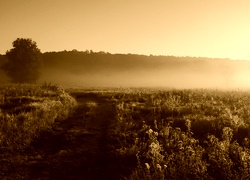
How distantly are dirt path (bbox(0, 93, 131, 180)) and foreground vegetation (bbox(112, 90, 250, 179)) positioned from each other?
699 mm

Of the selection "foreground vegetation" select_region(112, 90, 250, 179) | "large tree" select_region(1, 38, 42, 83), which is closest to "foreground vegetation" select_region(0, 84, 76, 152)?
"foreground vegetation" select_region(112, 90, 250, 179)

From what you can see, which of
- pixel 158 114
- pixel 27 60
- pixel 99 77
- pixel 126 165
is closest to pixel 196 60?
pixel 99 77

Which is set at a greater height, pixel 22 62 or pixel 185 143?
pixel 22 62

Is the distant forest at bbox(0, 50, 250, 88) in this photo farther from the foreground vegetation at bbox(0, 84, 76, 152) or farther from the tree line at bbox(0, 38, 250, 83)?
the foreground vegetation at bbox(0, 84, 76, 152)

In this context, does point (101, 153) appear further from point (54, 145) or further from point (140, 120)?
point (140, 120)

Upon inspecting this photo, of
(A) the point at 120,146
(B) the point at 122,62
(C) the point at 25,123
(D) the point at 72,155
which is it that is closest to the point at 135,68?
(B) the point at 122,62

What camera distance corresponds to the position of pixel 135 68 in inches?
4882

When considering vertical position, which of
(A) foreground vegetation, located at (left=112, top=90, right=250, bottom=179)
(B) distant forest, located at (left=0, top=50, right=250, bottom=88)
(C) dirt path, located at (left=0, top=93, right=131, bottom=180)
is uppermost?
(B) distant forest, located at (left=0, top=50, right=250, bottom=88)

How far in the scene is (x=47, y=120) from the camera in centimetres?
1666

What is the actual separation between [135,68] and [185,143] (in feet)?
370

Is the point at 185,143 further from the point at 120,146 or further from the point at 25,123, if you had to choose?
the point at 25,123

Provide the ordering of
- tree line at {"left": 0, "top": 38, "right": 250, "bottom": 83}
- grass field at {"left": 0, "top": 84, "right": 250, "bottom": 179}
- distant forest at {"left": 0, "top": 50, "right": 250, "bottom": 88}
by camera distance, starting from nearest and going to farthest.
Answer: grass field at {"left": 0, "top": 84, "right": 250, "bottom": 179} < distant forest at {"left": 0, "top": 50, "right": 250, "bottom": 88} < tree line at {"left": 0, "top": 38, "right": 250, "bottom": 83}

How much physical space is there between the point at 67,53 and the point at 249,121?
367ft

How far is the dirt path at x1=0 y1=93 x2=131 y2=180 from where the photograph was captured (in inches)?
396
